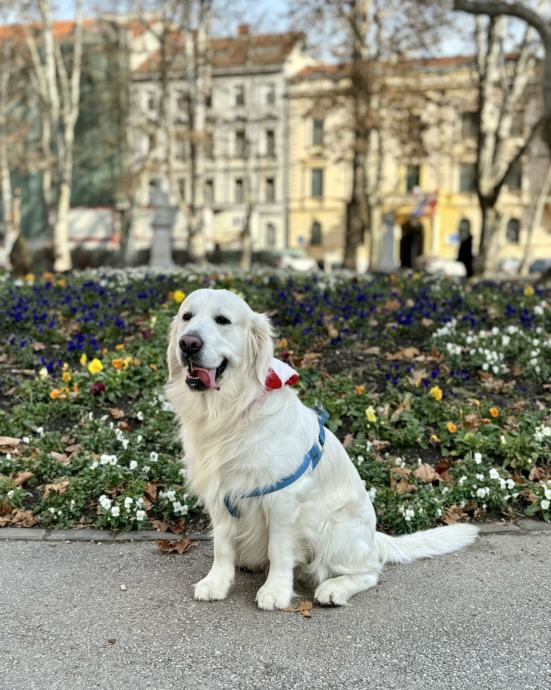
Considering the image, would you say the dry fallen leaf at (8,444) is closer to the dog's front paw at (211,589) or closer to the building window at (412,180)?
the dog's front paw at (211,589)

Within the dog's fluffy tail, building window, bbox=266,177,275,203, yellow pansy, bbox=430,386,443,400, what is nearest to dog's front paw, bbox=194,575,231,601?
the dog's fluffy tail

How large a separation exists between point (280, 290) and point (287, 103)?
158 feet

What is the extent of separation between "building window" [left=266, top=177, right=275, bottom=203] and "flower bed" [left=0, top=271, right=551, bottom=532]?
48.5 meters

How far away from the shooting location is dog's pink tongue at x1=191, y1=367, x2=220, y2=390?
322 cm

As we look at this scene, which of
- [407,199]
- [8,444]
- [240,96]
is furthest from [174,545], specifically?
[407,199]

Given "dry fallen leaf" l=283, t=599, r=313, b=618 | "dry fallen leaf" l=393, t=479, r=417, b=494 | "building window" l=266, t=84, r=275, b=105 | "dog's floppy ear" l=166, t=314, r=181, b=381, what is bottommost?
"building window" l=266, t=84, r=275, b=105

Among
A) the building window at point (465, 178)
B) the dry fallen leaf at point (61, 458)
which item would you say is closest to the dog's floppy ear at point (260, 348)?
the dry fallen leaf at point (61, 458)

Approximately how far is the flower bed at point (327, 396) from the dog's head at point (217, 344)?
1361 millimetres

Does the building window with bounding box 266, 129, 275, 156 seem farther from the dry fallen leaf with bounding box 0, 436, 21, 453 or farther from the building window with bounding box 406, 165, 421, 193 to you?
the dry fallen leaf with bounding box 0, 436, 21, 453

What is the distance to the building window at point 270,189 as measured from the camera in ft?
185

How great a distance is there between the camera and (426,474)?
16.0 ft

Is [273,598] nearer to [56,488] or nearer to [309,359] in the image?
[56,488]

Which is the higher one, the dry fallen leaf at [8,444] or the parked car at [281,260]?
the dry fallen leaf at [8,444]

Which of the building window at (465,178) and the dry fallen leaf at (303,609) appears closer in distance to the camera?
the dry fallen leaf at (303,609)
